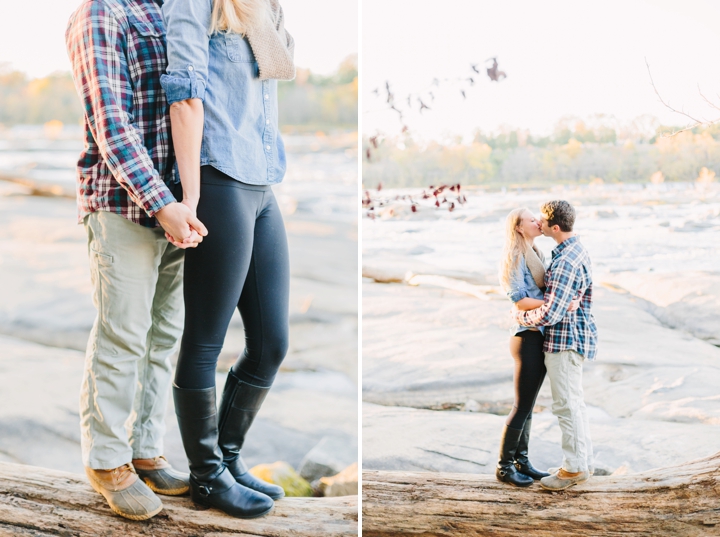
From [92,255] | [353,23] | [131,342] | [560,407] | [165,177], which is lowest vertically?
[560,407]

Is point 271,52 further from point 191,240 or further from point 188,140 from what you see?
point 191,240

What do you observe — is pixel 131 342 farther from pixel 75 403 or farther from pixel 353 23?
pixel 353 23

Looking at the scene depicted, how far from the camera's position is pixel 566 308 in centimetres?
157

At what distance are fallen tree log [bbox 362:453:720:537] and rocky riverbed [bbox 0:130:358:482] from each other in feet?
1.21

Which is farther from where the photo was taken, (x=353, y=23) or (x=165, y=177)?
(x=353, y=23)

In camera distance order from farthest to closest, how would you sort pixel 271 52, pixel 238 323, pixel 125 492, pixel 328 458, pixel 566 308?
pixel 238 323 < pixel 328 458 < pixel 566 308 < pixel 125 492 < pixel 271 52

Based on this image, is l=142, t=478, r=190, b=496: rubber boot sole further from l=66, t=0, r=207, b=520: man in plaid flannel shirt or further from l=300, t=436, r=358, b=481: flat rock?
l=300, t=436, r=358, b=481: flat rock

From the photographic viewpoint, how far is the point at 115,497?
141 centimetres

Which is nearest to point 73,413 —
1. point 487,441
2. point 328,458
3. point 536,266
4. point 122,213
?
point 328,458

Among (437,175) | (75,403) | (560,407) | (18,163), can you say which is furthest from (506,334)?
(18,163)

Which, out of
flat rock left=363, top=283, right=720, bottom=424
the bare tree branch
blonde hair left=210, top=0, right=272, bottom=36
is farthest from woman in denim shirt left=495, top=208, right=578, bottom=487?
blonde hair left=210, top=0, right=272, bottom=36

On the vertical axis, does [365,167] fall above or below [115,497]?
above

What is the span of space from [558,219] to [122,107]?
1127 mm

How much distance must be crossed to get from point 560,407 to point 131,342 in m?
1.10
